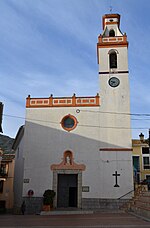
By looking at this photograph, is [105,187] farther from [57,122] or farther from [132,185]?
[57,122]

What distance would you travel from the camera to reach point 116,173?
69.4ft

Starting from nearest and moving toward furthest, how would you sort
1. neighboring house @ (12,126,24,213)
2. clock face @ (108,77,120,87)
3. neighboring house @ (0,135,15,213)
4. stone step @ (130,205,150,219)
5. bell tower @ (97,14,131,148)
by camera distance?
1. stone step @ (130,205,150,219)
2. bell tower @ (97,14,131,148)
3. neighboring house @ (12,126,24,213)
4. clock face @ (108,77,120,87)
5. neighboring house @ (0,135,15,213)

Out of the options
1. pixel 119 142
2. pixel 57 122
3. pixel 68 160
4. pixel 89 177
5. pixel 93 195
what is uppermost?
pixel 57 122

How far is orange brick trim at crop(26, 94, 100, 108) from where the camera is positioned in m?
23.1

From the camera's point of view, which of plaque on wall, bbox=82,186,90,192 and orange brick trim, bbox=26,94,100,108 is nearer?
plaque on wall, bbox=82,186,90,192

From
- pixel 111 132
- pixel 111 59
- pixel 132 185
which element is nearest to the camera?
pixel 132 185

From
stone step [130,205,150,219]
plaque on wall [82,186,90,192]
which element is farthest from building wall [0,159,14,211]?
stone step [130,205,150,219]

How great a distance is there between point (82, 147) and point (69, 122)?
2.48 meters

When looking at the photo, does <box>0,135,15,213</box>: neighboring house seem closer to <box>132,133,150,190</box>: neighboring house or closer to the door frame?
the door frame

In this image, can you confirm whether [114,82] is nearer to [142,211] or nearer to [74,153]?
[74,153]

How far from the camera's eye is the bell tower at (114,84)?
22.1 m

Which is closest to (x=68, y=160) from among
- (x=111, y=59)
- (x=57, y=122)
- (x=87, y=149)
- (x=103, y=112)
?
(x=87, y=149)

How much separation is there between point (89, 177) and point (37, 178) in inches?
165

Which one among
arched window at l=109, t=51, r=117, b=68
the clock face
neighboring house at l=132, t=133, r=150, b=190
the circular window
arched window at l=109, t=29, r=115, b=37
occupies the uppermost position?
arched window at l=109, t=29, r=115, b=37
